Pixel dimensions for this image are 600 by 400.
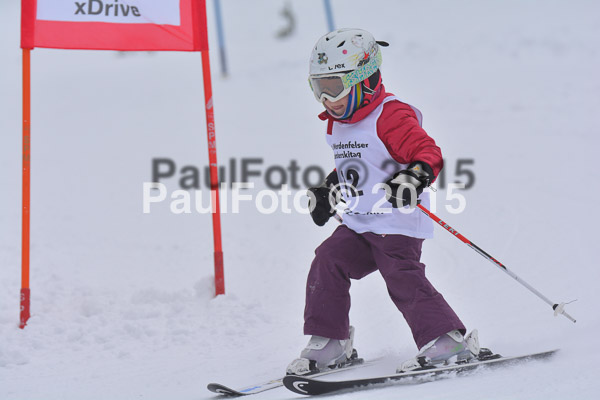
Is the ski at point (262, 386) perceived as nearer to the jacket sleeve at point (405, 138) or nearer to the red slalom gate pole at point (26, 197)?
the jacket sleeve at point (405, 138)

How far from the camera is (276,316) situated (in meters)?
4.96

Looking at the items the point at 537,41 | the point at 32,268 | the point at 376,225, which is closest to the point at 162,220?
the point at 32,268

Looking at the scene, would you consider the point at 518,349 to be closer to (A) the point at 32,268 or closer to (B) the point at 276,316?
(B) the point at 276,316

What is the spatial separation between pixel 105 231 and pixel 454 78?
851 centimetres

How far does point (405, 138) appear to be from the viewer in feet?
11.1

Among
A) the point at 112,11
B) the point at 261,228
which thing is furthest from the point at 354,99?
the point at 261,228

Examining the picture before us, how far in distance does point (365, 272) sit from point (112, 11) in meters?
2.73

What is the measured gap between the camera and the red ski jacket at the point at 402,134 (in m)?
3.31

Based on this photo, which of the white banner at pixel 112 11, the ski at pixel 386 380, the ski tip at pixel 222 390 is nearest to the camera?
the ski at pixel 386 380

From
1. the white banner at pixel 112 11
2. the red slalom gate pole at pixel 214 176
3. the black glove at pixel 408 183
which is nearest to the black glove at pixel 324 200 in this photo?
the black glove at pixel 408 183

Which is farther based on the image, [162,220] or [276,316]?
[162,220]

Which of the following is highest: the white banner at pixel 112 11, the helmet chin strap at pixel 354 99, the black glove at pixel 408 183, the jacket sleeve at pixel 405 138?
the white banner at pixel 112 11

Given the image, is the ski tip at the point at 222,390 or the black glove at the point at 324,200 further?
the black glove at the point at 324,200

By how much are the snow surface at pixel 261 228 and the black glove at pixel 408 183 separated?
0.85 metres
